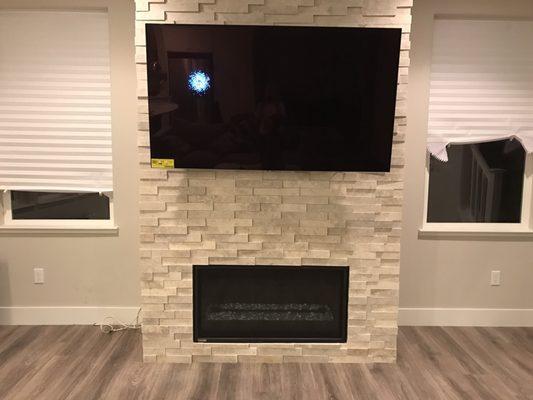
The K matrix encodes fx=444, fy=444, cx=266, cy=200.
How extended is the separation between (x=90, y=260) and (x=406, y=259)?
7.96ft

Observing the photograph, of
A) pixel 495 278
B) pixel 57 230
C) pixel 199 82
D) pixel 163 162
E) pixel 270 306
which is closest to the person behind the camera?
pixel 199 82

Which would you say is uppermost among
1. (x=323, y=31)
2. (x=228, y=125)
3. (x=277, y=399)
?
(x=323, y=31)

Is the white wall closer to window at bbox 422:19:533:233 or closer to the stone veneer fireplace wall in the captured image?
window at bbox 422:19:533:233

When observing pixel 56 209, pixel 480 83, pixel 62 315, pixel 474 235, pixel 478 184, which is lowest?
pixel 62 315

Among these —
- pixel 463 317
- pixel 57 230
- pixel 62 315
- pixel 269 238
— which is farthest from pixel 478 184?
pixel 62 315

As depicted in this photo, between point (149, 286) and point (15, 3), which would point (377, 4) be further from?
point (15, 3)

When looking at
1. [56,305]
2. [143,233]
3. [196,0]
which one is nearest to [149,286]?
[143,233]

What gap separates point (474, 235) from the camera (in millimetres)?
3430

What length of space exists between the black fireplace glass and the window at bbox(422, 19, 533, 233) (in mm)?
1092

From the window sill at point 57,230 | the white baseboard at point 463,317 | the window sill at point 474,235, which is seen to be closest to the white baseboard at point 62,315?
the window sill at point 57,230

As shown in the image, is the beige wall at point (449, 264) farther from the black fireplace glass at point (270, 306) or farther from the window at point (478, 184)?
the black fireplace glass at point (270, 306)

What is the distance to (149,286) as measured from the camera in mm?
2867

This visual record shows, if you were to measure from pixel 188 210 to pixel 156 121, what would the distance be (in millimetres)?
581

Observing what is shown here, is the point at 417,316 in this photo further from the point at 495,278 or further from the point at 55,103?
the point at 55,103
